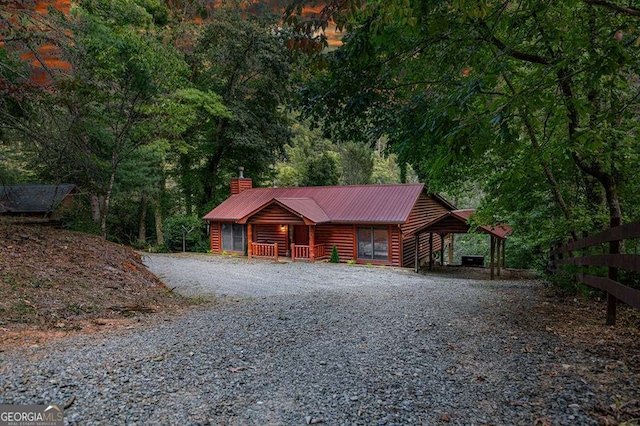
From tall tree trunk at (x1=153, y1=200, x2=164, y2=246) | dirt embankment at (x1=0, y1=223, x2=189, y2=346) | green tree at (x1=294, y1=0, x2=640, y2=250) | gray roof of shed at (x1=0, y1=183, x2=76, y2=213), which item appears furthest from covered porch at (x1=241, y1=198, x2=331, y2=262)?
green tree at (x1=294, y1=0, x2=640, y2=250)

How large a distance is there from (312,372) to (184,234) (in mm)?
21319

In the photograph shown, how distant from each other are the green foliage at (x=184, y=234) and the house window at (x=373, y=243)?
10.6 meters

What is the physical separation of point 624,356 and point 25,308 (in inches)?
284

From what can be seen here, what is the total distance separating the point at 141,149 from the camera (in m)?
16.9

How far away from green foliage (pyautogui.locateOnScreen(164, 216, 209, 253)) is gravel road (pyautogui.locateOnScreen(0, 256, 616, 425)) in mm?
18246

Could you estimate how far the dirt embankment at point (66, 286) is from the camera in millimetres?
4965

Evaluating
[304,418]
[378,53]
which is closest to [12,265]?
[304,418]

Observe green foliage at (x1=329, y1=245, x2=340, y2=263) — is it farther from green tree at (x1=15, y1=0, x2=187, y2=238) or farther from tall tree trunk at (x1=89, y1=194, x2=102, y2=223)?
tall tree trunk at (x1=89, y1=194, x2=102, y2=223)

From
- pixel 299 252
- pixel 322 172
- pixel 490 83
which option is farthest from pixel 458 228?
pixel 322 172

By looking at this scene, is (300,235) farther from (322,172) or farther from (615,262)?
(615,262)

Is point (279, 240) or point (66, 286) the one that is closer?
point (66, 286)

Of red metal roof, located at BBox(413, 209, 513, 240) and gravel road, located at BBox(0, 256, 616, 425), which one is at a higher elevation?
red metal roof, located at BBox(413, 209, 513, 240)

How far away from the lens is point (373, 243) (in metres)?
17.8

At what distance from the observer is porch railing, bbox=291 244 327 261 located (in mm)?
18484
